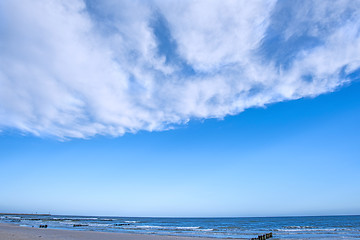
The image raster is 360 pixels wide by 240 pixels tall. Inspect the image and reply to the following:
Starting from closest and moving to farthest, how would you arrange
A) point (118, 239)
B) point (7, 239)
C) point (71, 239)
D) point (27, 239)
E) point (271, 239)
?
point (7, 239) → point (27, 239) → point (71, 239) → point (118, 239) → point (271, 239)

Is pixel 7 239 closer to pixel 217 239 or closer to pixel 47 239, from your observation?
pixel 47 239

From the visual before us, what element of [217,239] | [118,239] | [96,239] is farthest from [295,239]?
[96,239]

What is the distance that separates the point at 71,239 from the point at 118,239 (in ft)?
17.3

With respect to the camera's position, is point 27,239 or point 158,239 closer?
point 27,239

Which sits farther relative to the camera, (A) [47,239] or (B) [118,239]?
(B) [118,239]

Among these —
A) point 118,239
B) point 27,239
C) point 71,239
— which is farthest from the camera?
point 118,239

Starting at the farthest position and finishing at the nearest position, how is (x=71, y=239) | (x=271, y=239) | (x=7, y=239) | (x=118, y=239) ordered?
(x=271, y=239)
(x=118, y=239)
(x=71, y=239)
(x=7, y=239)

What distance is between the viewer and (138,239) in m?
28.2

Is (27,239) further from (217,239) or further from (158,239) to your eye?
(217,239)

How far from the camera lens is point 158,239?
1129 inches

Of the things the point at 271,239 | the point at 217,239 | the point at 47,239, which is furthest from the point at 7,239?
the point at 271,239

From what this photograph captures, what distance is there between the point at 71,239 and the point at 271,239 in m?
24.7

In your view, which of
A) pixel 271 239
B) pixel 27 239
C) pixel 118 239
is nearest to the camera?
pixel 27 239

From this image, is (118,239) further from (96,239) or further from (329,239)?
(329,239)
